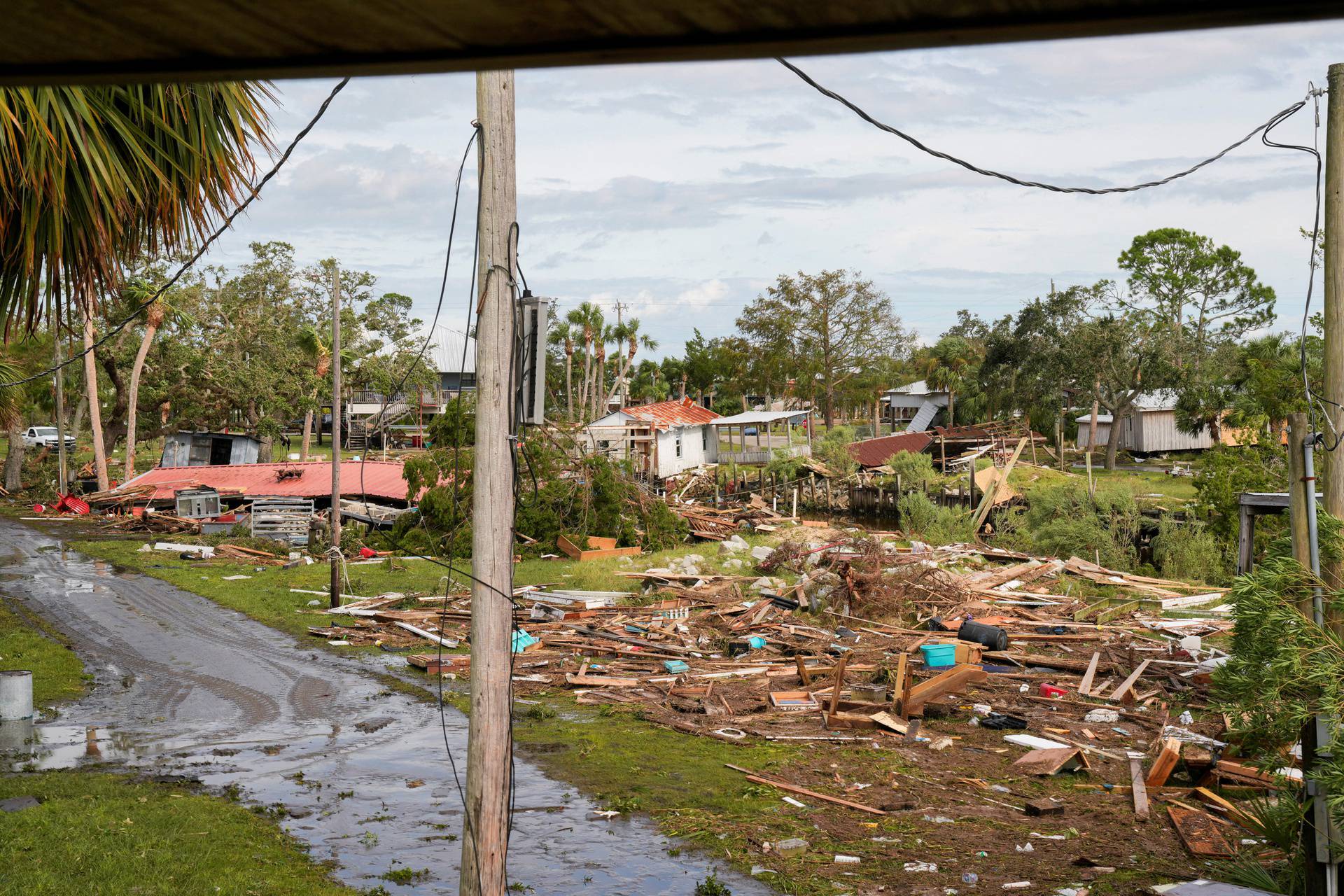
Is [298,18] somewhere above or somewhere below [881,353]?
below

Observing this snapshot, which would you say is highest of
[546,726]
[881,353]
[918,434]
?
[881,353]

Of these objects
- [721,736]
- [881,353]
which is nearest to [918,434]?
[881,353]

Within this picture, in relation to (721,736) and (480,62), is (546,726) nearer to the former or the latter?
(721,736)

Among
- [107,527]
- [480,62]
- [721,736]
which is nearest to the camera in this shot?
[480,62]

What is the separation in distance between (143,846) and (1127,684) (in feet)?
40.8

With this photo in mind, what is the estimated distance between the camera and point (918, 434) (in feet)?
182

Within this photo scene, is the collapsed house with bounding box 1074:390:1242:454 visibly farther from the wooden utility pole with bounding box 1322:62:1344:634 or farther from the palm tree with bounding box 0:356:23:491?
the wooden utility pole with bounding box 1322:62:1344:634

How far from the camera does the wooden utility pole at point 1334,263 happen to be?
7.70 metres

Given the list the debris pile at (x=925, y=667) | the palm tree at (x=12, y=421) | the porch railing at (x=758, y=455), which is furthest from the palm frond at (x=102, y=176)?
the porch railing at (x=758, y=455)

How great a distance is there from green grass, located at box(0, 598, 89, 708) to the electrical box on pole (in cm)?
1099

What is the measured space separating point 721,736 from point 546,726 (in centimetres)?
242

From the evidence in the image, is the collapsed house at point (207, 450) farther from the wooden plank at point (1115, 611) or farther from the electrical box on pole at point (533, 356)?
the electrical box on pole at point (533, 356)

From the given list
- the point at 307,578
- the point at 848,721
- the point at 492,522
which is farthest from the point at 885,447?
the point at 492,522

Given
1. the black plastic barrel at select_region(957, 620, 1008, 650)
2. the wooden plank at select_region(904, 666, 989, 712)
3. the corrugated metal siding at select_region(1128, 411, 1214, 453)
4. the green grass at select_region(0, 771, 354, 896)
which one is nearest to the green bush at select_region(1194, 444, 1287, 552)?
the black plastic barrel at select_region(957, 620, 1008, 650)
